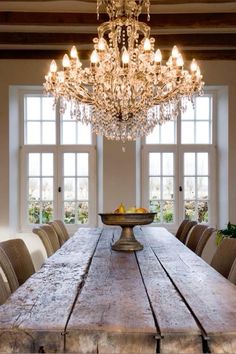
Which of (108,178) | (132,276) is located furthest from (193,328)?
(108,178)

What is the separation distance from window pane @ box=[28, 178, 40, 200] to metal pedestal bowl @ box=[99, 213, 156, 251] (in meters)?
3.38

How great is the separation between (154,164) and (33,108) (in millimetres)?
2009

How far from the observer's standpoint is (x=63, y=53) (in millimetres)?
5930

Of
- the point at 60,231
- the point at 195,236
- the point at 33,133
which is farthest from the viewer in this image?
the point at 33,133

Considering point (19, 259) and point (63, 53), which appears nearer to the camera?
point (19, 259)

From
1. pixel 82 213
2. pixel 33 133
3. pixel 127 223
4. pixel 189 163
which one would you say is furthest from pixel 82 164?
pixel 127 223

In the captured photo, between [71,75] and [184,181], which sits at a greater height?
[71,75]

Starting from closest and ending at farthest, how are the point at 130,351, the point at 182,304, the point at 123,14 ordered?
the point at 130,351 < the point at 182,304 < the point at 123,14

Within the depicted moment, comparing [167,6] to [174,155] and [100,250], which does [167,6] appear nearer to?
[174,155]

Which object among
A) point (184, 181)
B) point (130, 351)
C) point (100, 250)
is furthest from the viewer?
point (184, 181)

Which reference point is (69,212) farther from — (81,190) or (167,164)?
(167,164)

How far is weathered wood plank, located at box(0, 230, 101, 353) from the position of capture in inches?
55.0

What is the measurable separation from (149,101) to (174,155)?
2.44 m

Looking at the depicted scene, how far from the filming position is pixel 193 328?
1.41 metres
